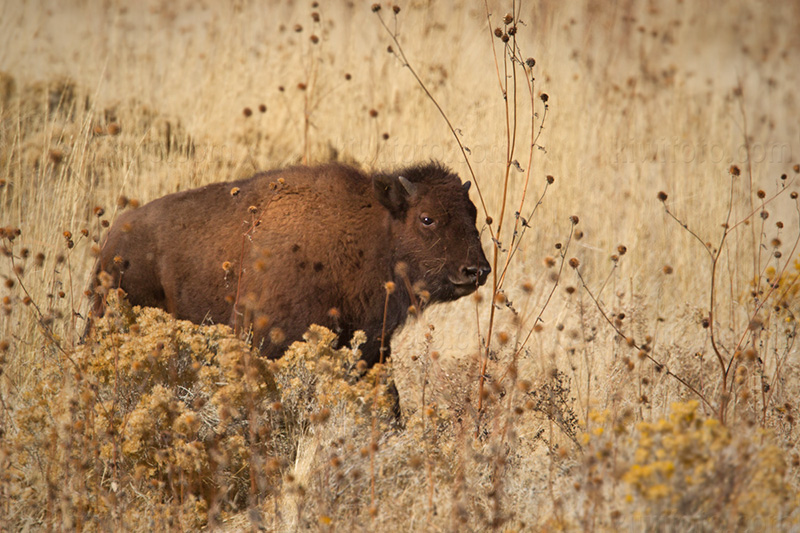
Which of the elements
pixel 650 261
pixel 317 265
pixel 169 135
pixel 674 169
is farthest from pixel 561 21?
pixel 317 265

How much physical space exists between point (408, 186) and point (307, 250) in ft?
2.72

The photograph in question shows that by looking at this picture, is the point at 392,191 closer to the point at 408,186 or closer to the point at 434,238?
the point at 408,186

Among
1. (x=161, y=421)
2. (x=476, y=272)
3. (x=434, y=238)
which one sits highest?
(x=434, y=238)

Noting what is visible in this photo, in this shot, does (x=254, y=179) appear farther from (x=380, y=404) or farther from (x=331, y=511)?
(x=331, y=511)

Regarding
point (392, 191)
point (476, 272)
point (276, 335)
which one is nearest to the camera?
point (276, 335)

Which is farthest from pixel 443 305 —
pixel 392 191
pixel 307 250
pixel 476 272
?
pixel 307 250

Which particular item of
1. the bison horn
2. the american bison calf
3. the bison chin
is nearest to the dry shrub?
the american bison calf

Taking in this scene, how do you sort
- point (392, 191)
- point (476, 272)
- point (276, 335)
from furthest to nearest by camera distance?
point (392, 191) < point (476, 272) < point (276, 335)

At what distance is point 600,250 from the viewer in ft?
23.0

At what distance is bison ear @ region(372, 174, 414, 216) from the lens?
4945 millimetres

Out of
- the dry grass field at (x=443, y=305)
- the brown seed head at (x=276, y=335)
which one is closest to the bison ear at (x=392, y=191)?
the dry grass field at (x=443, y=305)

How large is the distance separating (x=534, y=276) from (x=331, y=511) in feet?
13.7

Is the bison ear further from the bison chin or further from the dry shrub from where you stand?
the dry shrub

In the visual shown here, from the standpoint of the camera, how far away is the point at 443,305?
21.7 ft
